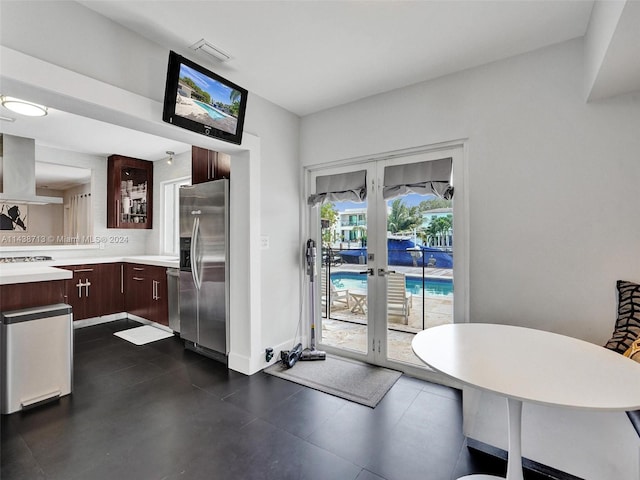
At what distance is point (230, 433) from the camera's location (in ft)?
6.68

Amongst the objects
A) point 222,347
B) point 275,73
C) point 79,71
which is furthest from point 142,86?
point 222,347

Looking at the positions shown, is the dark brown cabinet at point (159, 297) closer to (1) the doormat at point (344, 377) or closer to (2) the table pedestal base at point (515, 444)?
(1) the doormat at point (344, 377)

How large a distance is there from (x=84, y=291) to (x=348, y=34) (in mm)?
4814

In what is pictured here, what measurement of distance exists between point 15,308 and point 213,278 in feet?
5.17

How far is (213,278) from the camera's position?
3232 millimetres

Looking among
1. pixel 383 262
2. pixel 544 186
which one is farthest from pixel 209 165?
pixel 544 186

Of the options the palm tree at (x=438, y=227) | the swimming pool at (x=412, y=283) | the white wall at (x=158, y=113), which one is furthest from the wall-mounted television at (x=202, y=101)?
the palm tree at (x=438, y=227)

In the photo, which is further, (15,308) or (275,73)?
(275,73)

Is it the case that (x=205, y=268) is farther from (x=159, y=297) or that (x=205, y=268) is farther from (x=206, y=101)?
(x=206, y=101)

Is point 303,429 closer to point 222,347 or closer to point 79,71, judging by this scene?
point 222,347

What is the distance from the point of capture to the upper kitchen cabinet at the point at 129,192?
4.89 metres

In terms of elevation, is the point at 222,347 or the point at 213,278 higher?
the point at 213,278

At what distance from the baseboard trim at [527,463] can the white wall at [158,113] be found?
1.99 metres

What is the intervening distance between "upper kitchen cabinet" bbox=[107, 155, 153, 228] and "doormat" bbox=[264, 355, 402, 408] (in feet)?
12.5
